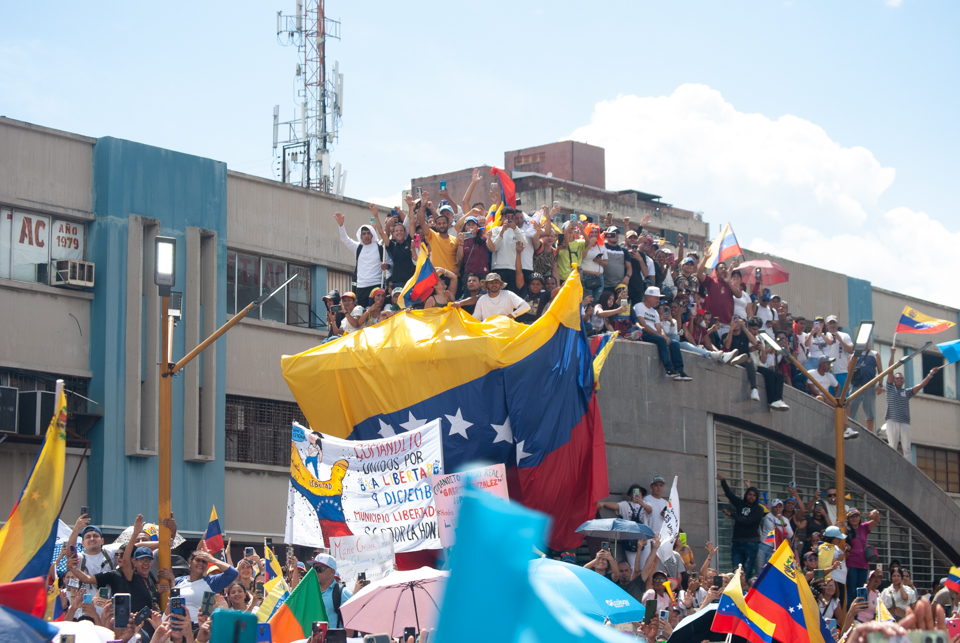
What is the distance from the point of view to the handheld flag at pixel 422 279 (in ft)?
59.7

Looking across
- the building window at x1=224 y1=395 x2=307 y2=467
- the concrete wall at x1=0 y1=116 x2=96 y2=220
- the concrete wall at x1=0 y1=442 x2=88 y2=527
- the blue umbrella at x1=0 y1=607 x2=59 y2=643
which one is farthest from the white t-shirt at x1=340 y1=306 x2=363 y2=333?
the blue umbrella at x1=0 y1=607 x2=59 y2=643

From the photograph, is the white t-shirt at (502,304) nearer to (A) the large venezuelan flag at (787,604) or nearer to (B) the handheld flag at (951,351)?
(A) the large venezuelan flag at (787,604)

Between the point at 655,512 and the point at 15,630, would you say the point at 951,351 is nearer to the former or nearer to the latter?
the point at 655,512

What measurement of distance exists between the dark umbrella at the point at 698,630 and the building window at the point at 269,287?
1974 cm

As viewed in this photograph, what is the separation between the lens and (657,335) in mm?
20344

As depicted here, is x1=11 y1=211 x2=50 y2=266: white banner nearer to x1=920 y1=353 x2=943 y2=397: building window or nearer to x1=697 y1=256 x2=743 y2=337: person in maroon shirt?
x1=697 y1=256 x2=743 y2=337: person in maroon shirt

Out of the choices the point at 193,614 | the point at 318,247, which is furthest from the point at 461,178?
the point at 193,614

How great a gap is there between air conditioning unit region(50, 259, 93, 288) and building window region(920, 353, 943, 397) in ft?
88.2

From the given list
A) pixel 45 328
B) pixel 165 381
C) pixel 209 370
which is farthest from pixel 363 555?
pixel 209 370

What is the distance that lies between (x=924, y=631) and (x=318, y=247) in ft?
86.5

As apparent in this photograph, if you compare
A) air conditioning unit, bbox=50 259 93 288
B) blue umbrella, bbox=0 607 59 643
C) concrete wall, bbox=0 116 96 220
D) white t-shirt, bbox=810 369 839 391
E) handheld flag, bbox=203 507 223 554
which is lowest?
handheld flag, bbox=203 507 223 554

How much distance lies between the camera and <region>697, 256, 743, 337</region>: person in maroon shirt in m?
22.0

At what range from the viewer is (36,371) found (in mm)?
25312

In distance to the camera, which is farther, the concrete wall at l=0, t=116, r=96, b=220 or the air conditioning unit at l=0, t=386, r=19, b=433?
the concrete wall at l=0, t=116, r=96, b=220
